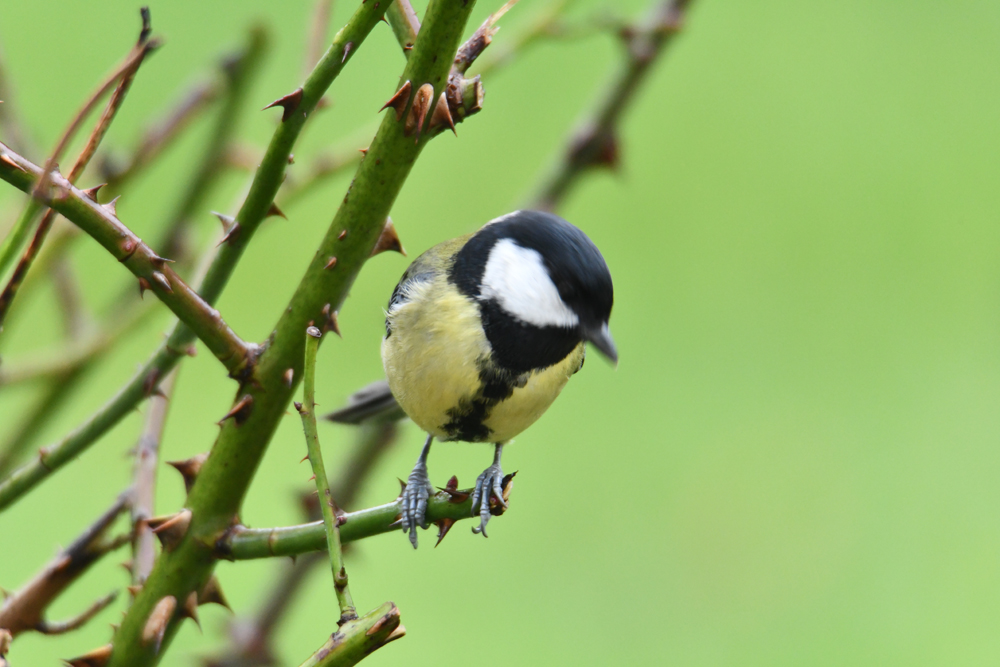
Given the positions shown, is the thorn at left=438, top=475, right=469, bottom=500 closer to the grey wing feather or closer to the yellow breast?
the yellow breast

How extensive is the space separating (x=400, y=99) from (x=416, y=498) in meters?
0.61

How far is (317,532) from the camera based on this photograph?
0.65 m

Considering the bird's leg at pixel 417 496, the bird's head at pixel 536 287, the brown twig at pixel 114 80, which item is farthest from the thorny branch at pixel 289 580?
the brown twig at pixel 114 80

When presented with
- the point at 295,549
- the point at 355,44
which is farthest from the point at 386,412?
the point at 355,44

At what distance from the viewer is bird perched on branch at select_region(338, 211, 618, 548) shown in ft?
3.37

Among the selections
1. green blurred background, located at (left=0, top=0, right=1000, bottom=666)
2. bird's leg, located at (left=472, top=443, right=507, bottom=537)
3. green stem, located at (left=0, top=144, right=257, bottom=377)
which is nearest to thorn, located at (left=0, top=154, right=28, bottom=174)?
green stem, located at (left=0, top=144, right=257, bottom=377)

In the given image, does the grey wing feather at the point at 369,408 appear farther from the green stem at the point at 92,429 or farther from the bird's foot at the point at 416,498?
the green stem at the point at 92,429

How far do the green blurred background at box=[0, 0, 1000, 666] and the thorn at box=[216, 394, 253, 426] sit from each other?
1.45 meters

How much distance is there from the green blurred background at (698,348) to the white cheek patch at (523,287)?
1.12m

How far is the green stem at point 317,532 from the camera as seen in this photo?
0.63 m

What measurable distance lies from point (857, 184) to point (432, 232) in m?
1.22

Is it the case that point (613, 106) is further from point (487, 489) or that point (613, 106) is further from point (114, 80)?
point (114, 80)

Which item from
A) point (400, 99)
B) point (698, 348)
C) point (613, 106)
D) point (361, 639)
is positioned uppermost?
point (698, 348)

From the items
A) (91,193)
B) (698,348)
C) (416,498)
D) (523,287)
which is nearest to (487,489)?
(416,498)
